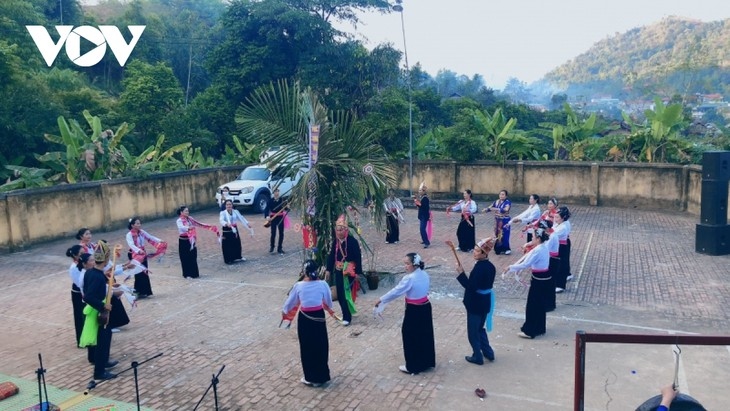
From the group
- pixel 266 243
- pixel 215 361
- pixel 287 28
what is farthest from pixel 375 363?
pixel 287 28

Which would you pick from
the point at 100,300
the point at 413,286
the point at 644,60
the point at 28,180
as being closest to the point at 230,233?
the point at 100,300

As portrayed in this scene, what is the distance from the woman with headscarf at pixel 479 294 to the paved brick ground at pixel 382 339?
0.36 meters

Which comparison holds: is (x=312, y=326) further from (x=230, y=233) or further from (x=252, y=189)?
(x=252, y=189)

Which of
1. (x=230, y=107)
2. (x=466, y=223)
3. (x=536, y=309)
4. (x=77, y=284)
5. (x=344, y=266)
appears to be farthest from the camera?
(x=230, y=107)

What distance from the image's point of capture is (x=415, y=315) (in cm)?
802

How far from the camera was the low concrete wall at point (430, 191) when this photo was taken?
17.0m

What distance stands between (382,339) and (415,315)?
1.52m

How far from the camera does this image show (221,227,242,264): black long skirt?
14.4m

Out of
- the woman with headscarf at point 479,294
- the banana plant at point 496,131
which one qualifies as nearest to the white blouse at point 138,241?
the woman with headscarf at point 479,294

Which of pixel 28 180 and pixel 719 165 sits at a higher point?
pixel 28 180

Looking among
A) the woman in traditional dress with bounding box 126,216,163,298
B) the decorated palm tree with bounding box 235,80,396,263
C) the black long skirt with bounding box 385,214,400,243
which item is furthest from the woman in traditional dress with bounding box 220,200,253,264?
the black long skirt with bounding box 385,214,400,243

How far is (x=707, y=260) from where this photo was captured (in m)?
13.8

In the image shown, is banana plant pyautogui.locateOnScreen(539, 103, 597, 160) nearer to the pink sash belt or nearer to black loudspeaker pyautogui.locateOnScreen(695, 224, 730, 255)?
black loudspeaker pyautogui.locateOnScreen(695, 224, 730, 255)

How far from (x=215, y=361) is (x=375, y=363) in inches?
89.4
